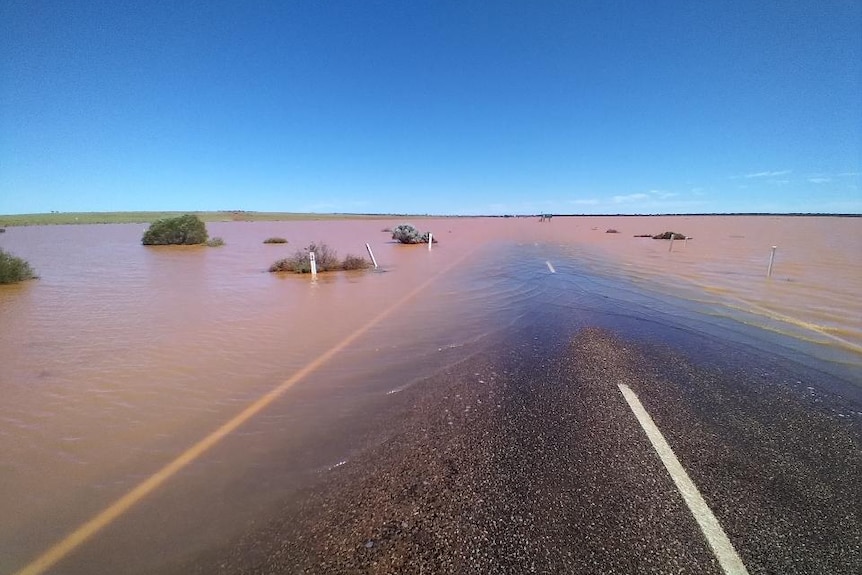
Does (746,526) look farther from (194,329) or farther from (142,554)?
(194,329)

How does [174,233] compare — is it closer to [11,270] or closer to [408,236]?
[408,236]

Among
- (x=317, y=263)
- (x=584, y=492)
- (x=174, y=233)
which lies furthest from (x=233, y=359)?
(x=174, y=233)

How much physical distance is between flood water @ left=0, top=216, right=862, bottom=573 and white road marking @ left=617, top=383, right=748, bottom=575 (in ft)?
8.43

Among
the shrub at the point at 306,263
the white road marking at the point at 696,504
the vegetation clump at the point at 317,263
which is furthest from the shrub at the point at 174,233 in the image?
the white road marking at the point at 696,504

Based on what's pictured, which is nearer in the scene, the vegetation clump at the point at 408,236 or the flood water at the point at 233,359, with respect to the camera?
the flood water at the point at 233,359

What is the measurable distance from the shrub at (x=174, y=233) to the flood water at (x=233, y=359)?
55.8 ft

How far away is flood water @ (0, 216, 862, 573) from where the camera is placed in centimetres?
295

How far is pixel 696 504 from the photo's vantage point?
2.69 metres

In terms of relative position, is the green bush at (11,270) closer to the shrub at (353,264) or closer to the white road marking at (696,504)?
the shrub at (353,264)

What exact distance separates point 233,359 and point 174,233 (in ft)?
99.6

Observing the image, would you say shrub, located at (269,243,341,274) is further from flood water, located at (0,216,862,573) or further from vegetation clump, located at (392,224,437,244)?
vegetation clump, located at (392,224,437,244)

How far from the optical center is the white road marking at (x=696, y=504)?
7.30 ft

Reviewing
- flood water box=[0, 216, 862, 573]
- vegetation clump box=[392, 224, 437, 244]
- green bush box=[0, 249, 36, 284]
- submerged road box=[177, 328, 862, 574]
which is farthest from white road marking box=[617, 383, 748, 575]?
vegetation clump box=[392, 224, 437, 244]

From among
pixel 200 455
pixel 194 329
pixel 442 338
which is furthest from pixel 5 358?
pixel 442 338
